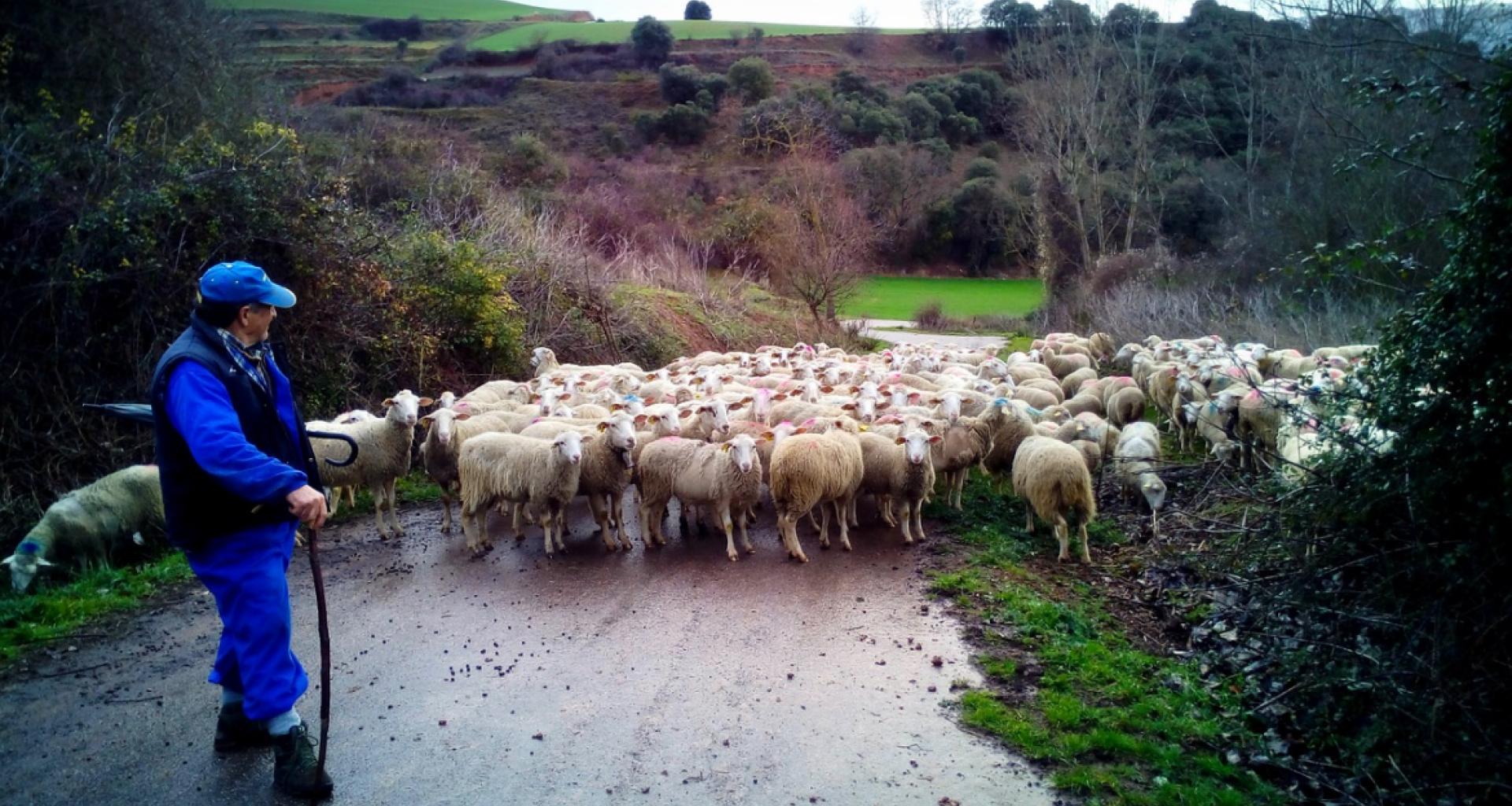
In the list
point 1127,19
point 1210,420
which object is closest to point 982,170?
point 1127,19

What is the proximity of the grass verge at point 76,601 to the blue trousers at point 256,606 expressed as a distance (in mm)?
3164

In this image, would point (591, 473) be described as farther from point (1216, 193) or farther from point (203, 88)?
point (1216, 193)

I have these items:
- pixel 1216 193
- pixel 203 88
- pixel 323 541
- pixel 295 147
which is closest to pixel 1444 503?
pixel 323 541

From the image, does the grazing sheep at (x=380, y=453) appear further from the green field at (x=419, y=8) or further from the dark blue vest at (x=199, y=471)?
the green field at (x=419, y=8)

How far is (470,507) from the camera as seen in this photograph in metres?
9.22

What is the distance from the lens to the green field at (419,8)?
198 feet

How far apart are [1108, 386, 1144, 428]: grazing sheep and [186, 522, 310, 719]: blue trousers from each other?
11.1 m

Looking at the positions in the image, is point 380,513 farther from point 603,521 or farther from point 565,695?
point 565,695

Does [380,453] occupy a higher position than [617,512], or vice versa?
[380,453]

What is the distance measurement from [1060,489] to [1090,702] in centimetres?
318

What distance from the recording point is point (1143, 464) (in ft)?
32.4

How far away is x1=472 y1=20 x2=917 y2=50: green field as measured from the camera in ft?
211

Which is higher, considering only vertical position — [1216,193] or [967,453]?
[1216,193]

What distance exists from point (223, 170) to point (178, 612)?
20.4 feet
